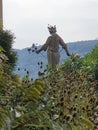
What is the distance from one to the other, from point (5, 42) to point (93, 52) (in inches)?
309

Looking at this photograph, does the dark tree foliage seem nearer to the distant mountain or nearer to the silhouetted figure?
the distant mountain

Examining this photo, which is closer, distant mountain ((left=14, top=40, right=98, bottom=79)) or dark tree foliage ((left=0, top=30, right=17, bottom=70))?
distant mountain ((left=14, top=40, right=98, bottom=79))

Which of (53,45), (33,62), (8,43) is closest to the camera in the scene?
(53,45)

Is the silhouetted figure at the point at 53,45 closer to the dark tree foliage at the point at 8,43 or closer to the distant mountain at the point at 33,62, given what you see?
the distant mountain at the point at 33,62

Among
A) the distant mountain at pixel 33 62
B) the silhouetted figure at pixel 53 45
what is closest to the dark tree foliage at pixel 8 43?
the distant mountain at pixel 33 62

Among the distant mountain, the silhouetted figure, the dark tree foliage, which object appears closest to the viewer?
the distant mountain

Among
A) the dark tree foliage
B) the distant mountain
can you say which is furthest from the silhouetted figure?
the dark tree foliage

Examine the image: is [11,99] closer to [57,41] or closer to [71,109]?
[71,109]

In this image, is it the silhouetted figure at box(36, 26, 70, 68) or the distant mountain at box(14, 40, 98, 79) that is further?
the silhouetted figure at box(36, 26, 70, 68)

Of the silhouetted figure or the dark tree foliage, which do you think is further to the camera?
the silhouetted figure

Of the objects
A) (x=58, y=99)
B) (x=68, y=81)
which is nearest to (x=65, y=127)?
(x=58, y=99)

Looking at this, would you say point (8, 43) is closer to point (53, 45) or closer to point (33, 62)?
point (53, 45)

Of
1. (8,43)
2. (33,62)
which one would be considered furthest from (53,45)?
(33,62)

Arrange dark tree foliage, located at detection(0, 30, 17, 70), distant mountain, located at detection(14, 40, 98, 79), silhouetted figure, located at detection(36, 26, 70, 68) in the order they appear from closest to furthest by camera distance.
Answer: distant mountain, located at detection(14, 40, 98, 79) → dark tree foliage, located at detection(0, 30, 17, 70) → silhouetted figure, located at detection(36, 26, 70, 68)
